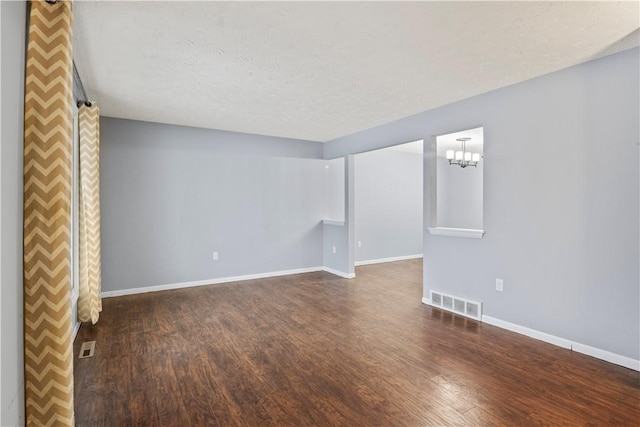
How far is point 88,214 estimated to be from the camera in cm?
325

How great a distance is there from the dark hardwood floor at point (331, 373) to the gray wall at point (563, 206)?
0.34 m

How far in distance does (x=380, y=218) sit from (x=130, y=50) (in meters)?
5.42

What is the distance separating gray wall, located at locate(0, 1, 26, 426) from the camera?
1.15 metres

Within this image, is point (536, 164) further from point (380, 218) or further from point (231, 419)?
point (380, 218)

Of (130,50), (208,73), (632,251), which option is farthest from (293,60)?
(632,251)

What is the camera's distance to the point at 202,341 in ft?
9.73

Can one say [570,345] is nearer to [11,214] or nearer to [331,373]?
[331,373]

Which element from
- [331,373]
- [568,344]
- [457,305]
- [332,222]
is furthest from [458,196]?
[331,373]

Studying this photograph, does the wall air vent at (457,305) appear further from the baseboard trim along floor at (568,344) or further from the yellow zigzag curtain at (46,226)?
the yellow zigzag curtain at (46,226)

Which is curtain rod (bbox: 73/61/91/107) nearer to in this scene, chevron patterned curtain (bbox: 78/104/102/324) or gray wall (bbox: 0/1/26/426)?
chevron patterned curtain (bbox: 78/104/102/324)

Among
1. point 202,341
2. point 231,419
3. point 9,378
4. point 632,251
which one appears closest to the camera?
point 9,378

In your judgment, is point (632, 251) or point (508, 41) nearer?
point (508, 41)

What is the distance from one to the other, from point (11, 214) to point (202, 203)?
379cm

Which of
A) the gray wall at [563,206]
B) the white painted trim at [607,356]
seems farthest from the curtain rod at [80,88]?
the white painted trim at [607,356]
